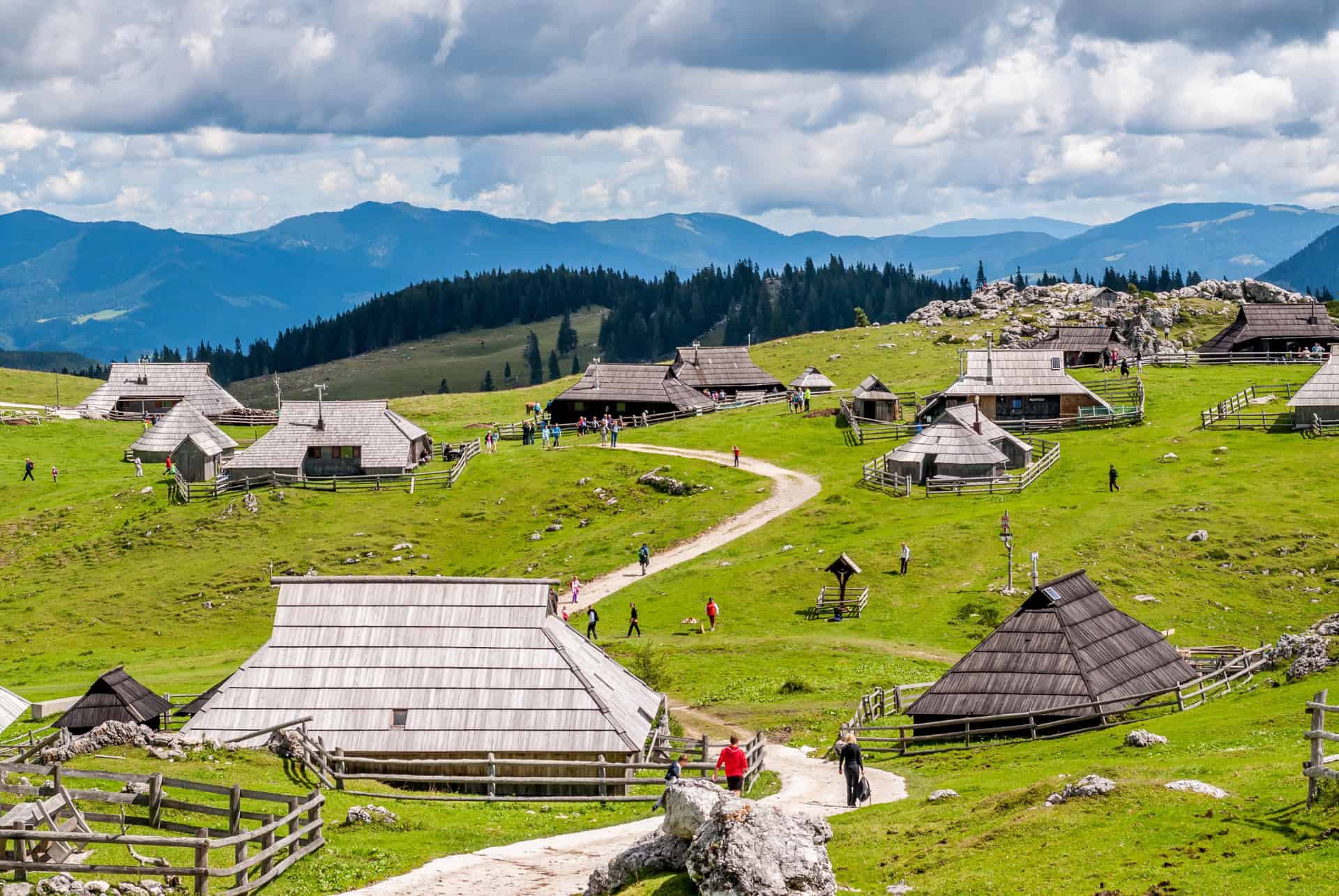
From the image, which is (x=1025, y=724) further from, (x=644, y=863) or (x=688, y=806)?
(x=688, y=806)

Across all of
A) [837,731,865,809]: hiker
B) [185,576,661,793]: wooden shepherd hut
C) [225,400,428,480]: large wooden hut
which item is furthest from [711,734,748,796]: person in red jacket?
[225,400,428,480]: large wooden hut

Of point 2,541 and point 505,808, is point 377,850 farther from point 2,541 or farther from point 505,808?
point 2,541

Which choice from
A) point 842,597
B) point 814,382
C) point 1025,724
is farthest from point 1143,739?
point 814,382

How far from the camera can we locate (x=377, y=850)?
24.4 meters

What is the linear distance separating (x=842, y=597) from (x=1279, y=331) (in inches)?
2708

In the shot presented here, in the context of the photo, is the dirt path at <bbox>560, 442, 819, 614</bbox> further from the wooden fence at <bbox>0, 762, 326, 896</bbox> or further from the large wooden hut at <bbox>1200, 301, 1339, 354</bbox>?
the large wooden hut at <bbox>1200, 301, 1339, 354</bbox>

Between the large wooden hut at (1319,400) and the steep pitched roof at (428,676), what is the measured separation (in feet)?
177

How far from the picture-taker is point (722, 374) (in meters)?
115

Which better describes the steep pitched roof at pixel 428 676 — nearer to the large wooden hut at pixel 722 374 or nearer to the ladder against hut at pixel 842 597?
the ladder against hut at pixel 842 597

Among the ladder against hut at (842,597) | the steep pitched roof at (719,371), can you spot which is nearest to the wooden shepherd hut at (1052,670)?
the ladder against hut at (842,597)

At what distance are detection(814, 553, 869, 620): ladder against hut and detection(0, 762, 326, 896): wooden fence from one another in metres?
32.5

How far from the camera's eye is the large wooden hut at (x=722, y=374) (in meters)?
113

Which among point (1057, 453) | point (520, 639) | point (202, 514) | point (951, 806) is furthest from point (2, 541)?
point (951, 806)

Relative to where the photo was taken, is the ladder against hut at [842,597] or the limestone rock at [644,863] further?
the ladder against hut at [842,597]
